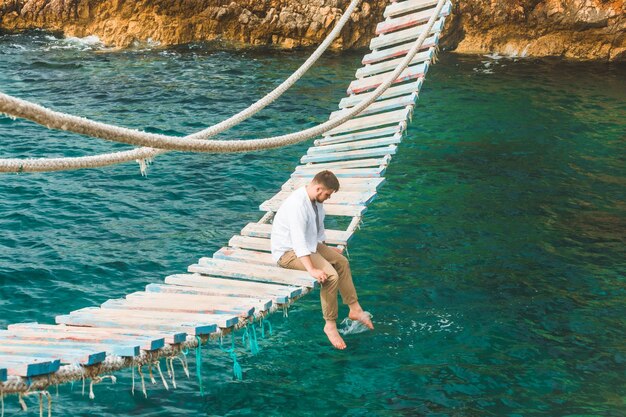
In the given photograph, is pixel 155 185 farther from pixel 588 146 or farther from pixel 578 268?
pixel 588 146

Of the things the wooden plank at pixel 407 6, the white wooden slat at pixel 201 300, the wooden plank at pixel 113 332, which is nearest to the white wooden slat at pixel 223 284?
the white wooden slat at pixel 201 300

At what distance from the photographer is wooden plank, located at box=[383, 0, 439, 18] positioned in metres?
15.1

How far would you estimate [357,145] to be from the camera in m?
12.7

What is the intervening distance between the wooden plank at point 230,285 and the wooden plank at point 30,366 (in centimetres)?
292

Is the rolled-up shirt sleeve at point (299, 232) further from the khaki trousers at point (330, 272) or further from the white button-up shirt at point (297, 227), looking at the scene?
the khaki trousers at point (330, 272)

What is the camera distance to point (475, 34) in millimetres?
22797

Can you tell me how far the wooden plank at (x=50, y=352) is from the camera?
21.3ft

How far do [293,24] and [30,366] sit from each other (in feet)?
57.2

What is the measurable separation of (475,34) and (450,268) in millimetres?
A: 12336

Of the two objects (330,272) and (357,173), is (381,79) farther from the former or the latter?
(330,272)

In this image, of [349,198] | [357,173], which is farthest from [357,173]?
[349,198]

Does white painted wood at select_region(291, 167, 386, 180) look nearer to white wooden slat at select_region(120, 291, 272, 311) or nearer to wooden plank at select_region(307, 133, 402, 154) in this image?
wooden plank at select_region(307, 133, 402, 154)

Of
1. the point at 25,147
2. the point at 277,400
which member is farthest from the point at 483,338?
the point at 25,147

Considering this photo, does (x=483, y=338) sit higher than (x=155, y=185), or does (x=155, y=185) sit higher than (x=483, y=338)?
(x=155, y=185)
